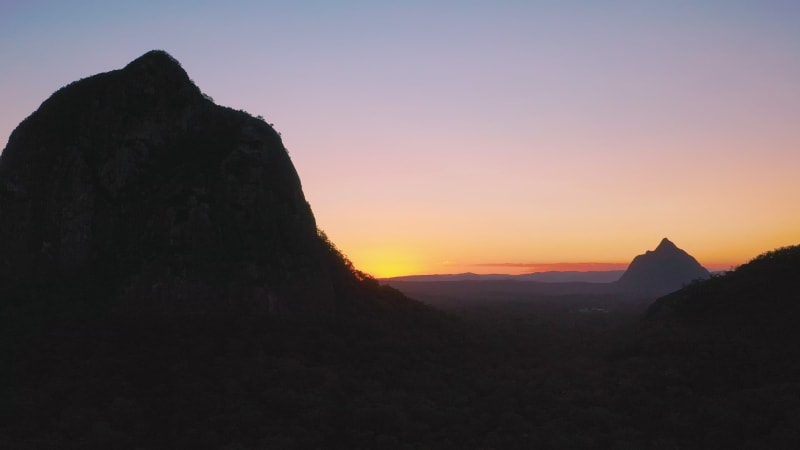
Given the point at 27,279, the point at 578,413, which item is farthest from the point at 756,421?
the point at 27,279

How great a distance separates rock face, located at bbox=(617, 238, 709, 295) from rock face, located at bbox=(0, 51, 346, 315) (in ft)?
393

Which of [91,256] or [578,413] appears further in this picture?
[91,256]

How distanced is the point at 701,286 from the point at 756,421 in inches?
1015

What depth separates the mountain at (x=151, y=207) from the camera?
968 inches

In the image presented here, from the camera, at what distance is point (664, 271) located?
134 meters

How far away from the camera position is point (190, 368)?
2053 cm

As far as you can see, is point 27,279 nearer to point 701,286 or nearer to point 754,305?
point 754,305

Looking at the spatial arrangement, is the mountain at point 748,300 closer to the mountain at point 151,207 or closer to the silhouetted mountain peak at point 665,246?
the mountain at point 151,207

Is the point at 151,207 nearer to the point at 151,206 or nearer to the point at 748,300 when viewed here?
the point at 151,206

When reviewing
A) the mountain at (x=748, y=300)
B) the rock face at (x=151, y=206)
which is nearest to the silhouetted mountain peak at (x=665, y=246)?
the mountain at (x=748, y=300)

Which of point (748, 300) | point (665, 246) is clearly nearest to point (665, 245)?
point (665, 246)

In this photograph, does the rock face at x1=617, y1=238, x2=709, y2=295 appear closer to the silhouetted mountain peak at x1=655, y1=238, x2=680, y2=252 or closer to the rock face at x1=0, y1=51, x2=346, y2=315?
the silhouetted mountain peak at x1=655, y1=238, x2=680, y2=252

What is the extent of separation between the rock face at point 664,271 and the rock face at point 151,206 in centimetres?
11980

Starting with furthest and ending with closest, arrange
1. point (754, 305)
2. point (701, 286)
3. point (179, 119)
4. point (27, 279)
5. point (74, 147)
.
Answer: point (701, 286), point (754, 305), point (179, 119), point (74, 147), point (27, 279)
